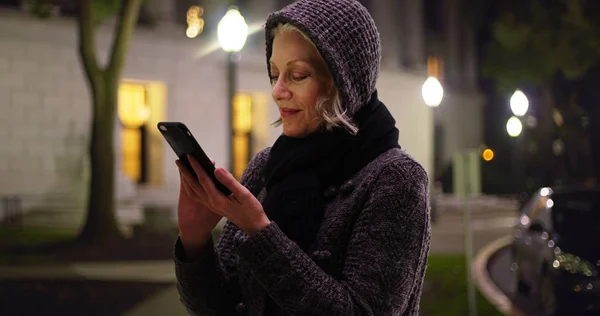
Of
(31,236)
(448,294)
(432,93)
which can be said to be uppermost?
(432,93)

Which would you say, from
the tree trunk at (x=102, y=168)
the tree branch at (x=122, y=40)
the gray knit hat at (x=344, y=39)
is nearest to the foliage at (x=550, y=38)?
the tree branch at (x=122, y=40)

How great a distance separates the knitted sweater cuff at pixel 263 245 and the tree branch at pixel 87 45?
54.5 ft

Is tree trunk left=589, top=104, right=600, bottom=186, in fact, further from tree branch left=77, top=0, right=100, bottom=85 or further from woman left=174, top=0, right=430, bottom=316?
woman left=174, top=0, right=430, bottom=316

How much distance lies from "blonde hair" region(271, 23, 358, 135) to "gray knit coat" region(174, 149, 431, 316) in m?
0.13

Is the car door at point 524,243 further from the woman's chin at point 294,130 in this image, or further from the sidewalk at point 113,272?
the woman's chin at point 294,130

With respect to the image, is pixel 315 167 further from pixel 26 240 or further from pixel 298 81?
pixel 26 240

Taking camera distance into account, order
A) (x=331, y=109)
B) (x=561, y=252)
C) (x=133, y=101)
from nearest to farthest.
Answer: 1. (x=331, y=109)
2. (x=561, y=252)
3. (x=133, y=101)

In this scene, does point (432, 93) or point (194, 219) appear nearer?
point (194, 219)

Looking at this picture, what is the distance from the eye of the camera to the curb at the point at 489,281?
1185cm

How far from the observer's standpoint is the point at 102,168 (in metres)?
18.2

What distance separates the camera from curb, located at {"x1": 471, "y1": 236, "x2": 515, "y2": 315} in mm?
11851

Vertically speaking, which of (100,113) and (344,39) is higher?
(344,39)

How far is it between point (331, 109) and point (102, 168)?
1658cm

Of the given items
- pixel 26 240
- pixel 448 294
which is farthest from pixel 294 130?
pixel 26 240
